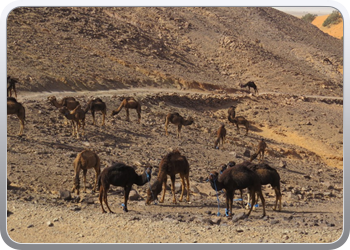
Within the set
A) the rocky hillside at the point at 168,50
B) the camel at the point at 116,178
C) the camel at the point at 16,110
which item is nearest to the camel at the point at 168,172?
the camel at the point at 116,178

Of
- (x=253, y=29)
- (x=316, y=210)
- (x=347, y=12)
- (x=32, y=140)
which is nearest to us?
(x=347, y=12)

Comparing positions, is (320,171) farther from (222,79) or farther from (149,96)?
(222,79)

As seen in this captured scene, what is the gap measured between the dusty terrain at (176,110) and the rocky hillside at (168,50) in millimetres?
157

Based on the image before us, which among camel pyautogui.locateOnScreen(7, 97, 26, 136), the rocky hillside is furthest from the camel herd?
the rocky hillside

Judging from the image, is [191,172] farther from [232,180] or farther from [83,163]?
[232,180]

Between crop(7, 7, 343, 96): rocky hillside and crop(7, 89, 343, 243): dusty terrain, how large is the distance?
454 centimetres

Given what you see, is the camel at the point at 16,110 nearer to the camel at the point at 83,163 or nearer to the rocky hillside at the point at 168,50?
the camel at the point at 83,163

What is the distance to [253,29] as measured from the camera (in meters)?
63.5

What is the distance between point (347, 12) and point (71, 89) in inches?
1068

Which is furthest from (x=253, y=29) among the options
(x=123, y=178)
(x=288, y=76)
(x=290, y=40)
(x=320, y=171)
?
(x=123, y=178)

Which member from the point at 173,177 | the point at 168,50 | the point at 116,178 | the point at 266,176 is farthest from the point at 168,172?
the point at 168,50

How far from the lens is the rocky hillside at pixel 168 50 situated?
128ft

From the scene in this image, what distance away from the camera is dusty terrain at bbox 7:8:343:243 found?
13.1 m

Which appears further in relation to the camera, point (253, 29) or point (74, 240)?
point (253, 29)
